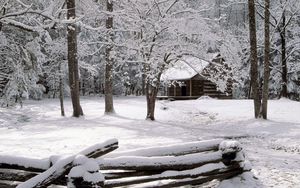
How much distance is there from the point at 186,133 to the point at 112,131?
9.52 feet

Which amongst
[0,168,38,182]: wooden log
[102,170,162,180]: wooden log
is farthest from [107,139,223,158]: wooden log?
[0,168,38,182]: wooden log

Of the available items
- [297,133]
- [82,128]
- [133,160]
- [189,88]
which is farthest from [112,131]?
[189,88]

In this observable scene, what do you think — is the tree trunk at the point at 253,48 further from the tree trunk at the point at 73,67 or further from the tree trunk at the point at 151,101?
the tree trunk at the point at 73,67

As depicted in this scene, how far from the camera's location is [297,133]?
48.5ft

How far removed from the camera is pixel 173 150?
6602mm

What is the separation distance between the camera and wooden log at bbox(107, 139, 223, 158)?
647 cm

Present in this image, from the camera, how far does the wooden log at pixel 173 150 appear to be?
6473 mm

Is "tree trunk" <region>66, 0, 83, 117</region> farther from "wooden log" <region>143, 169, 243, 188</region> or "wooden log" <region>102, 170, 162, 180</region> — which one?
"wooden log" <region>102, 170, 162, 180</region>

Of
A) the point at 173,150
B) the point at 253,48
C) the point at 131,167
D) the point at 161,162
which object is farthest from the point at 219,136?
the point at 131,167

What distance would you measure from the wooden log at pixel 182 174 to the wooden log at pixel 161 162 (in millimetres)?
80

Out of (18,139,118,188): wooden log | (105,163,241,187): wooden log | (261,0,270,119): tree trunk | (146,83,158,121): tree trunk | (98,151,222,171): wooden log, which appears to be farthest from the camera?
(146,83,158,121): tree trunk

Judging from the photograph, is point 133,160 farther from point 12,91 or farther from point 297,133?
point 12,91

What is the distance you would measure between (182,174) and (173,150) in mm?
435

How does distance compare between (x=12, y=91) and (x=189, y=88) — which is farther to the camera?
(x=189, y=88)
